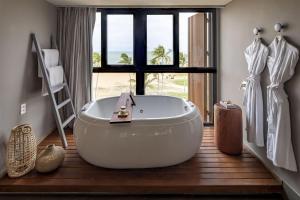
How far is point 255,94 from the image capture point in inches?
102

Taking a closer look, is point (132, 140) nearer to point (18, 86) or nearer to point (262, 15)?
point (18, 86)

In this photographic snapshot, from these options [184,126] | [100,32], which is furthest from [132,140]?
[100,32]

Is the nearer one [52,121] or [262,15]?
[262,15]

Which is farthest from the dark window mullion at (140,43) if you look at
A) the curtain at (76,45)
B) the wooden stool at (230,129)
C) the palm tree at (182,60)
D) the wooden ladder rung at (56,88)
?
the wooden stool at (230,129)

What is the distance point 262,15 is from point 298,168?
154 centimetres

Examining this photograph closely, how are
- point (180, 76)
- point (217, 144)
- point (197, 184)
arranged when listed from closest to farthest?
point (197, 184) < point (217, 144) < point (180, 76)

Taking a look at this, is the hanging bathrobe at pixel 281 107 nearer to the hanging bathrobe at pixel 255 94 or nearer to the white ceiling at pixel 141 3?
the hanging bathrobe at pixel 255 94

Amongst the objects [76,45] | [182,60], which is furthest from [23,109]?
[182,60]

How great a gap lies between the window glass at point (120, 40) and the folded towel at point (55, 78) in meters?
0.86

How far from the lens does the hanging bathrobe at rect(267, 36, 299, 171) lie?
2010mm

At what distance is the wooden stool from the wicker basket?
2.09 meters

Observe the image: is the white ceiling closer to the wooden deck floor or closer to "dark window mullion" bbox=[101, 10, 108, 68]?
"dark window mullion" bbox=[101, 10, 108, 68]

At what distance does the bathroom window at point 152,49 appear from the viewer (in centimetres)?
404

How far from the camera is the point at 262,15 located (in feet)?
8.37
